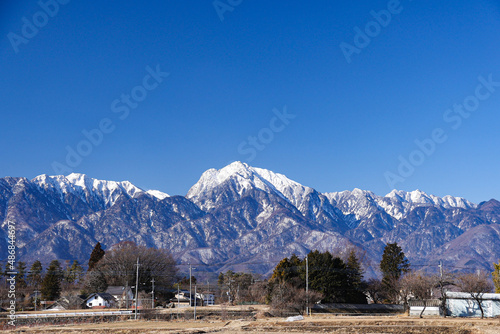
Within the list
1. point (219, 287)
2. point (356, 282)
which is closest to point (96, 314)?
point (356, 282)

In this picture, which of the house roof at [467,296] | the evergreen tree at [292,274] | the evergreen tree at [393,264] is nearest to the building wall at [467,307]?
the house roof at [467,296]

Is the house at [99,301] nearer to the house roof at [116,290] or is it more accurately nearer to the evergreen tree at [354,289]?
the house roof at [116,290]

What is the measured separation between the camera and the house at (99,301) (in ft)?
319

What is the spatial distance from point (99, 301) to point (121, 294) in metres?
5.48

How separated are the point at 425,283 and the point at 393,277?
23450 mm

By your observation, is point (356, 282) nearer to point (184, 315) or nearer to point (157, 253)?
point (184, 315)

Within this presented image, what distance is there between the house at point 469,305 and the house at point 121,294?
56833 millimetres

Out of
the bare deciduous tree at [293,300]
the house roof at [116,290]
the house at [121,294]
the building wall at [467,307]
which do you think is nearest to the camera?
the building wall at [467,307]

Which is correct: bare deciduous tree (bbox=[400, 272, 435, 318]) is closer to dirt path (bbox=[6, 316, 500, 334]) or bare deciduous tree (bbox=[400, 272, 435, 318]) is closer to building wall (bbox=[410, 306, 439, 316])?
building wall (bbox=[410, 306, 439, 316])

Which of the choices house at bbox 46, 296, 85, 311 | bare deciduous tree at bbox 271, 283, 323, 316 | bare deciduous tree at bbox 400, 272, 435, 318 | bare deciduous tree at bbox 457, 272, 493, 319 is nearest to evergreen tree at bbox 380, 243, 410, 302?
bare deciduous tree at bbox 400, 272, 435, 318

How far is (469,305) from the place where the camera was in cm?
7550

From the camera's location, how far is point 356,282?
94.4m

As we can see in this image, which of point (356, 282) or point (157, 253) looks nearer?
point (356, 282)

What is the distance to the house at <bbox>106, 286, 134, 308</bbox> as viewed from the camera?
324 feet
